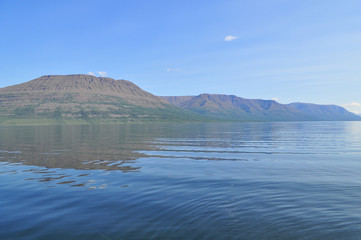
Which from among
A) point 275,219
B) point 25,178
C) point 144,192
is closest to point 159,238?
point 275,219

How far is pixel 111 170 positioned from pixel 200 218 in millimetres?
→ 19726

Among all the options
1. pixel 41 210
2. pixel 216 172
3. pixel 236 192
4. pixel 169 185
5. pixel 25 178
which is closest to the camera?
pixel 41 210

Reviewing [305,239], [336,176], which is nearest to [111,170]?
[305,239]

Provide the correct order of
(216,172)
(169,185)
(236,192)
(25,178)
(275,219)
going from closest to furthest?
(275,219), (236,192), (169,185), (25,178), (216,172)

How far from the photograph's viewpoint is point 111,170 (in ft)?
109

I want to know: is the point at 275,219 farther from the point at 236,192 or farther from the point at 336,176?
the point at 336,176

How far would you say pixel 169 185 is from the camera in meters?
25.6

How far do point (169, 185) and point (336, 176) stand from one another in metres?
19.8

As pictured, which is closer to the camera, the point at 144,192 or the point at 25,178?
the point at 144,192

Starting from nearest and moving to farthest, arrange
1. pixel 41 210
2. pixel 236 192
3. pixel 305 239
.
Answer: pixel 305 239, pixel 41 210, pixel 236 192

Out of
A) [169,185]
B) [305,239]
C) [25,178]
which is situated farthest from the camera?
[25,178]

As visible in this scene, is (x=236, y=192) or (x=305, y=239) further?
(x=236, y=192)

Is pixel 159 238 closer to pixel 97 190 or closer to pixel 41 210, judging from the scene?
pixel 41 210

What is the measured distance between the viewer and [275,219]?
15.9m
